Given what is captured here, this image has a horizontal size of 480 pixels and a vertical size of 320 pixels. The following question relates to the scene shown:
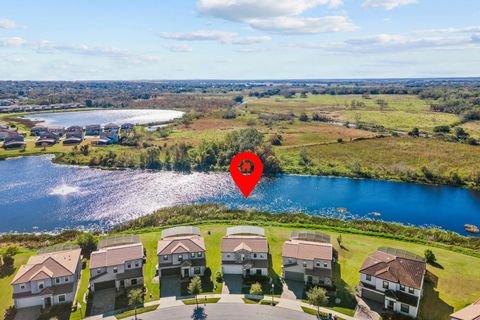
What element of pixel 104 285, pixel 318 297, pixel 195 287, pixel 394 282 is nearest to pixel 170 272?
pixel 195 287

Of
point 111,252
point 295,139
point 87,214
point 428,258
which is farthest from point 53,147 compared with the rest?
point 428,258

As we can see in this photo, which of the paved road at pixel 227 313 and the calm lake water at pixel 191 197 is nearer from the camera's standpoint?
the paved road at pixel 227 313

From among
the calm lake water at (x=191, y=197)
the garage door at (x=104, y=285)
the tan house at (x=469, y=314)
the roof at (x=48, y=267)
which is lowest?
the calm lake water at (x=191, y=197)

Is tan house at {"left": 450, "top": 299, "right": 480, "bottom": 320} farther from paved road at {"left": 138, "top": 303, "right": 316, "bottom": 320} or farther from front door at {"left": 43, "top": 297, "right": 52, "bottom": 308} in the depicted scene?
front door at {"left": 43, "top": 297, "right": 52, "bottom": 308}

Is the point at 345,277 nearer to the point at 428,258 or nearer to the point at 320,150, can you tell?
the point at 428,258

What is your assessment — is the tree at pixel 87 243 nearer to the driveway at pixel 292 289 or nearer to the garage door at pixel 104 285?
the garage door at pixel 104 285

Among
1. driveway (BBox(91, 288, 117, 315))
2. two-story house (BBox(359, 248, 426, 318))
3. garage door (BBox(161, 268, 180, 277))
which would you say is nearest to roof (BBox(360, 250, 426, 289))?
two-story house (BBox(359, 248, 426, 318))

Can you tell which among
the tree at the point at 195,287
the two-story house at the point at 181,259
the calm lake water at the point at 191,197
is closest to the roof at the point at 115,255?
the two-story house at the point at 181,259
